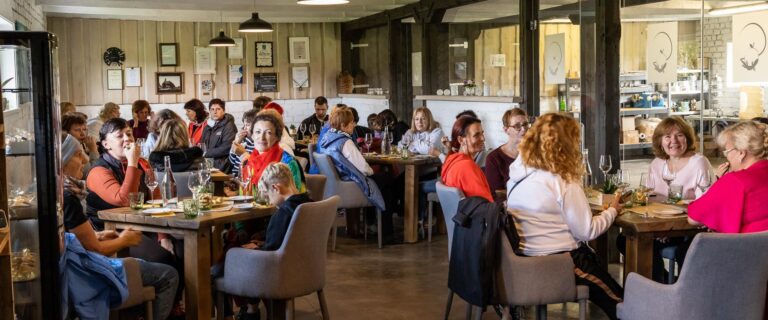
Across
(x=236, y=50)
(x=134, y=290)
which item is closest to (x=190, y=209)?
(x=134, y=290)

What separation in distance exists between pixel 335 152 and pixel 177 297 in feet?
10.4

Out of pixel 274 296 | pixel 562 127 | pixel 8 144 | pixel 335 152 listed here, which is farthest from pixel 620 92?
pixel 8 144

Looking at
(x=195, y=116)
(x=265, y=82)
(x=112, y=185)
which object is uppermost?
(x=265, y=82)

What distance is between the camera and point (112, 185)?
557 cm

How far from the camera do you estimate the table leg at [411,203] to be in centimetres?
839

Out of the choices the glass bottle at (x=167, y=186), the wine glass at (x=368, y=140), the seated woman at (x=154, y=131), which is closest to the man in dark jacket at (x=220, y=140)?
the seated woman at (x=154, y=131)

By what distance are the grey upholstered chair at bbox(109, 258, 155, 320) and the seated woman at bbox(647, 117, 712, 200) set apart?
121 inches

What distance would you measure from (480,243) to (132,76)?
10.8 m

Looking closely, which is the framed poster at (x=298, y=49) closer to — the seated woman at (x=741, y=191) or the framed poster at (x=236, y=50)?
the framed poster at (x=236, y=50)

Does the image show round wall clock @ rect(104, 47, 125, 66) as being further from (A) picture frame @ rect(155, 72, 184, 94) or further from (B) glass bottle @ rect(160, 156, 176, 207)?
(B) glass bottle @ rect(160, 156, 176, 207)

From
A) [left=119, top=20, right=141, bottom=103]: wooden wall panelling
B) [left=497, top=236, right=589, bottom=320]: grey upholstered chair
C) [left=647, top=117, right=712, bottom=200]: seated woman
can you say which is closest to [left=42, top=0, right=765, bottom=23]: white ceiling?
[left=119, top=20, right=141, bottom=103]: wooden wall panelling

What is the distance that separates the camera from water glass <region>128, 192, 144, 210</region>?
5.15m

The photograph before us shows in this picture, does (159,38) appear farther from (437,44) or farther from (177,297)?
(177,297)

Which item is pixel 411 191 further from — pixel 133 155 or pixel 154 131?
pixel 133 155
